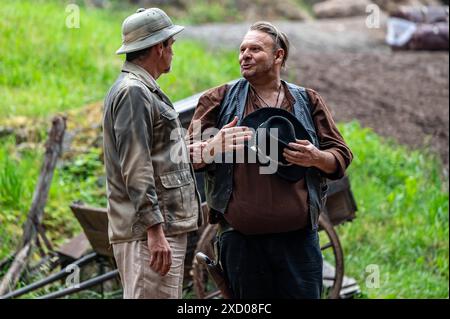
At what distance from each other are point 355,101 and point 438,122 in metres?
1.21

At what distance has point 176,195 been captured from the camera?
4027 mm

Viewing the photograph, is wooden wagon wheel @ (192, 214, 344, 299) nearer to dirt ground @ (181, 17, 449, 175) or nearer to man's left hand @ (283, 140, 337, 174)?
man's left hand @ (283, 140, 337, 174)

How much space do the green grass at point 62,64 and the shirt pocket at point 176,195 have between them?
18.7 ft

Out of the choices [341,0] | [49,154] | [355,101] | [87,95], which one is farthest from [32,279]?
[341,0]

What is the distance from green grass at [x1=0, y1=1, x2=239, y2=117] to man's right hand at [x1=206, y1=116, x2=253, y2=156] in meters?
5.72

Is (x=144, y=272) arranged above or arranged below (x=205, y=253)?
above

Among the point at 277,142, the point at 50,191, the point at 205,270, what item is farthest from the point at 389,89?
the point at 277,142

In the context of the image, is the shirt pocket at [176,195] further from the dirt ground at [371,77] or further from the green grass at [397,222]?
the dirt ground at [371,77]

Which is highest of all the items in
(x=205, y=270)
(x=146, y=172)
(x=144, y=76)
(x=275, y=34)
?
(x=275, y=34)

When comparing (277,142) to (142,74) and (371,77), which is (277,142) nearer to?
(142,74)

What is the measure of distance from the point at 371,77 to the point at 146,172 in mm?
10034

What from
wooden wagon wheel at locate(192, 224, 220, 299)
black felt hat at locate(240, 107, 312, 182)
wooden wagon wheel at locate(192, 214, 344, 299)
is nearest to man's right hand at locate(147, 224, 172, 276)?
black felt hat at locate(240, 107, 312, 182)

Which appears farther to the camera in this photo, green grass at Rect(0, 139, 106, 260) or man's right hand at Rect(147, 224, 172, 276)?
green grass at Rect(0, 139, 106, 260)

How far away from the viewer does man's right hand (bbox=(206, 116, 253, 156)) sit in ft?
13.1
